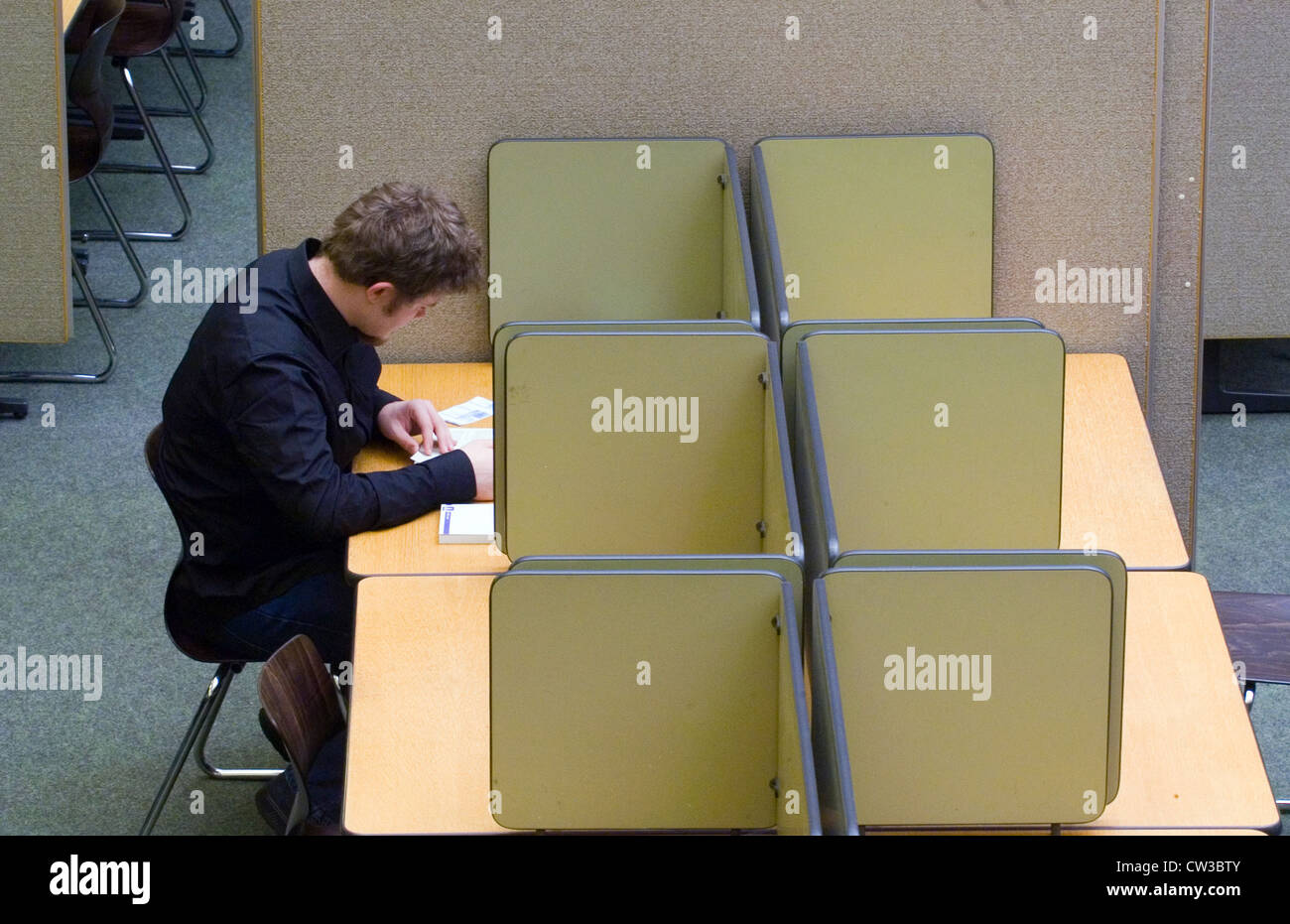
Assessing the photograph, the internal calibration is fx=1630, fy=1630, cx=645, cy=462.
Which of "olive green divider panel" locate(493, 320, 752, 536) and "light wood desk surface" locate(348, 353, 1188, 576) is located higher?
"olive green divider panel" locate(493, 320, 752, 536)

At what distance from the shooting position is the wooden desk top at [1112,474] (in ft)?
8.16

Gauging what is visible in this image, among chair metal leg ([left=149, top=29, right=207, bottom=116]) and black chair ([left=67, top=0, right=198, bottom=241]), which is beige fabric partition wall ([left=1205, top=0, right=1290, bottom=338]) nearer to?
black chair ([left=67, top=0, right=198, bottom=241])

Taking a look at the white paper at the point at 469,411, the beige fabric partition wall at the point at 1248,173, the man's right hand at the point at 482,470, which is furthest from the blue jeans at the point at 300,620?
the beige fabric partition wall at the point at 1248,173

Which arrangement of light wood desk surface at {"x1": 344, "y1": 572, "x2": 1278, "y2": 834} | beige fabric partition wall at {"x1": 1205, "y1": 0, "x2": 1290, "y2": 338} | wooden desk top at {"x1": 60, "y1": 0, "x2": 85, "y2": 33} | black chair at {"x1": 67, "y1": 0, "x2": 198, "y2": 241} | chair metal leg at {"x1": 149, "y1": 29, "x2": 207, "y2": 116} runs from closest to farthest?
light wood desk surface at {"x1": 344, "y1": 572, "x2": 1278, "y2": 834} → beige fabric partition wall at {"x1": 1205, "y1": 0, "x2": 1290, "y2": 338} → wooden desk top at {"x1": 60, "y1": 0, "x2": 85, "y2": 33} → black chair at {"x1": 67, "y1": 0, "x2": 198, "y2": 241} → chair metal leg at {"x1": 149, "y1": 29, "x2": 207, "y2": 116}

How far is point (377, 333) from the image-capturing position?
101 inches

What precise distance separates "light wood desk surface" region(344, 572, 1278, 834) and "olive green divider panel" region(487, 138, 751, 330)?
0.74 metres

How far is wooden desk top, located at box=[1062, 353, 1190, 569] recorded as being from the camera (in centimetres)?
249

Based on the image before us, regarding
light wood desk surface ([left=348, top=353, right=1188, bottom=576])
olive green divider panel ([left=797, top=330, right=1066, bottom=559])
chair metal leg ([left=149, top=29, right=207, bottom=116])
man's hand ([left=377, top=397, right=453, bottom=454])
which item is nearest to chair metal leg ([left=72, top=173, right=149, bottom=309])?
chair metal leg ([left=149, top=29, right=207, bottom=116])

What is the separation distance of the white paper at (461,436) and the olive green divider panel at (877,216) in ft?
1.93

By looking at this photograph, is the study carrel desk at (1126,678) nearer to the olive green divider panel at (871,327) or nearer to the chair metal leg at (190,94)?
the olive green divider panel at (871,327)

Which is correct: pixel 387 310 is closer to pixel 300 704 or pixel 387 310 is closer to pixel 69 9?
pixel 300 704

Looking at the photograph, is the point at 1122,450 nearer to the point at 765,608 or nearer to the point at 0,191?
the point at 765,608

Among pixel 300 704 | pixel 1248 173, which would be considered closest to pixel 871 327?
pixel 300 704
